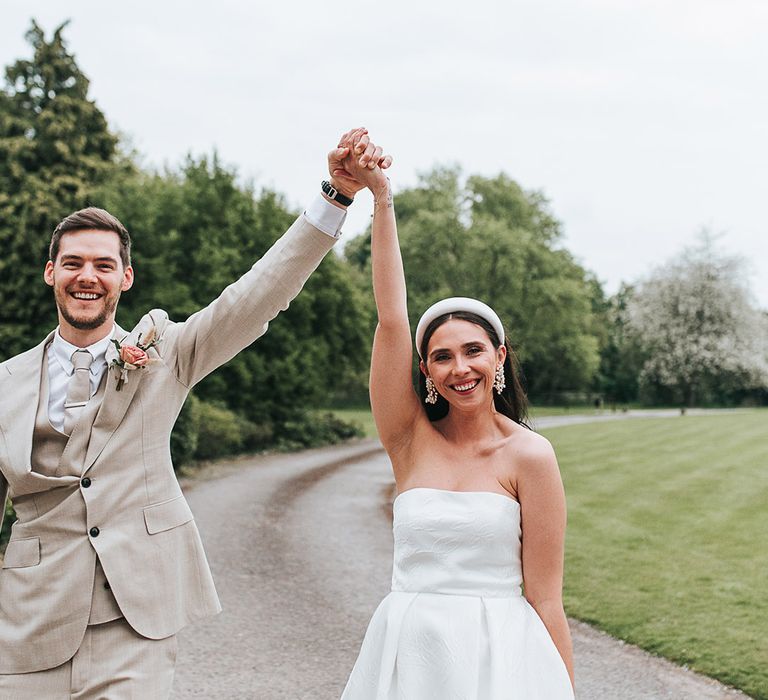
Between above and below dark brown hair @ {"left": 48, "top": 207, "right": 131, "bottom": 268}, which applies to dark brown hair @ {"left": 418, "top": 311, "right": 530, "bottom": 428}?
Answer: below

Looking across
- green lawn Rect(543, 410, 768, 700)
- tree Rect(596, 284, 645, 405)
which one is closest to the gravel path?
green lawn Rect(543, 410, 768, 700)

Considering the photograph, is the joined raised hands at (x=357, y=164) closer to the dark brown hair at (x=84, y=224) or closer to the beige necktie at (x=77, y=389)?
the dark brown hair at (x=84, y=224)

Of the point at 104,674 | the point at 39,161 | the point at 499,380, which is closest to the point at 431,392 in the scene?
the point at 499,380

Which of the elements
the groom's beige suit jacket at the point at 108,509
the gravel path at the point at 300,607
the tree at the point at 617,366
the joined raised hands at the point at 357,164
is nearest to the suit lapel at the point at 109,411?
the groom's beige suit jacket at the point at 108,509

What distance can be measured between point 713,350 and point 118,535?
47.6m

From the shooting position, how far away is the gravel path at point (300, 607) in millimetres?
5656

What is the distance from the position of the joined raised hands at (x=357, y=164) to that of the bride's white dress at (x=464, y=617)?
101cm

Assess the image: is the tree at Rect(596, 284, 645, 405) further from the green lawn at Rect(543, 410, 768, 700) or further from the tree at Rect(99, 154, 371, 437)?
the green lawn at Rect(543, 410, 768, 700)

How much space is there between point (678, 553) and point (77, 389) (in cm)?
856

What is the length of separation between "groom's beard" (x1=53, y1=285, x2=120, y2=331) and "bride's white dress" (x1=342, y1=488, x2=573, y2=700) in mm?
1137

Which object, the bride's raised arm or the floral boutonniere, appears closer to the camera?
the floral boutonniere

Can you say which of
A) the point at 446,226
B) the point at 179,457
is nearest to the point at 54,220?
the point at 179,457

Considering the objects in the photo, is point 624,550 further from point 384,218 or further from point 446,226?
point 446,226

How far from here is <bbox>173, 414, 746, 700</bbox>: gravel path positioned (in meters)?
5.66
